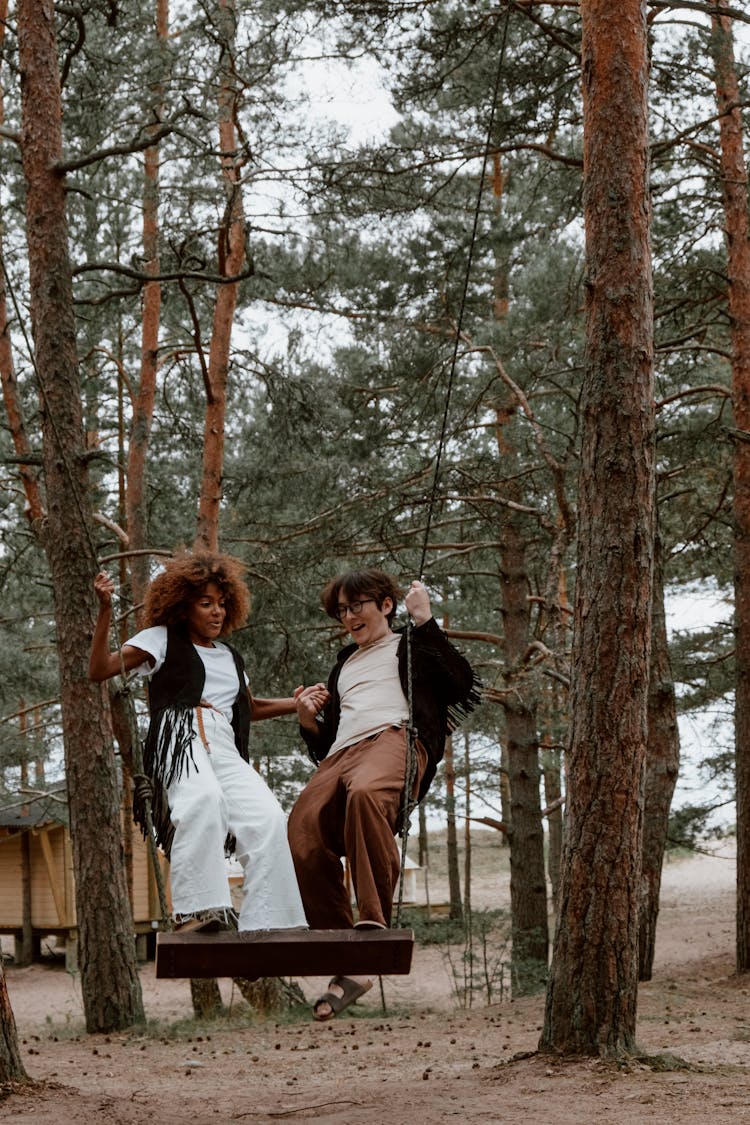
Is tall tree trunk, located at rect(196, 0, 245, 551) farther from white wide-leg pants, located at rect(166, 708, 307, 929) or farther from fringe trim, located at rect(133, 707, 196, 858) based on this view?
white wide-leg pants, located at rect(166, 708, 307, 929)

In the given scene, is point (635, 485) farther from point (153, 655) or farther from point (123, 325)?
point (123, 325)

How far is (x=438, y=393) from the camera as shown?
44.9ft

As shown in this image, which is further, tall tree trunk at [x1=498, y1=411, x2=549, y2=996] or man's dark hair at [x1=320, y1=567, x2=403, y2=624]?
tall tree trunk at [x1=498, y1=411, x2=549, y2=996]

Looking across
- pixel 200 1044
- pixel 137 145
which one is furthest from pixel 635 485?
pixel 200 1044

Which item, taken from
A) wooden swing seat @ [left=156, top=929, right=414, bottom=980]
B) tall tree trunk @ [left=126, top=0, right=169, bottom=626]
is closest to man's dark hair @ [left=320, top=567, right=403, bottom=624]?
wooden swing seat @ [left=156, top=929, right=414, bottom=980]

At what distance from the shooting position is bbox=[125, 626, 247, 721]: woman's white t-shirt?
16.9 feet

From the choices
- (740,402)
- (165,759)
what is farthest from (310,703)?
(740,402)

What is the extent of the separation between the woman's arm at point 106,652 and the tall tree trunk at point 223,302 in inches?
240

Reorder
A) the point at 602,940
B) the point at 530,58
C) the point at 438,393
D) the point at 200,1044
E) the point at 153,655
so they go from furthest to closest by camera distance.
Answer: the point at 438,393, the point at 530,58, the point at 200,1044, the point at 602,940, the point at 153,655

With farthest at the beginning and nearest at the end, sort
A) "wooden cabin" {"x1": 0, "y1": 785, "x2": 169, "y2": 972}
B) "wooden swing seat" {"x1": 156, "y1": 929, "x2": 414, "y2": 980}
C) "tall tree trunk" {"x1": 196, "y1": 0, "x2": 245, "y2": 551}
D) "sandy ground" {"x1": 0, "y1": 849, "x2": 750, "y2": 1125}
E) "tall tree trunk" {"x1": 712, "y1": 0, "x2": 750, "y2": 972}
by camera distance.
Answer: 1. "wooden cabin" {"x1": 0, "y1": 785, "x2": 169, "y2": 972}
2. "tall tree trunk" {"x1": 712, "y1": 0, "x2": 750, "y2": 972}
3. "tall tree trunk" {"x1": 196, "y1": 0, "x2": 245, "y2": 551}
4. "sandy ground" {"x1": 0, "y1": 849, "x2": 750, "y2": 1125}
5. "wooden swing seat" {"x1": 156, "y1": 929, "x2": 414, "y2": 980}

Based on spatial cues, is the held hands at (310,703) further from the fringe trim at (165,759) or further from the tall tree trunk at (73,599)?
the tall tree trunk at (73,599)

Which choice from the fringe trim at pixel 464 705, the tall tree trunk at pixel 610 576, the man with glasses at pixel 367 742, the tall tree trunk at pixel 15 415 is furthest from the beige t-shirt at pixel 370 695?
the tall tree trunk at pixel 15 415

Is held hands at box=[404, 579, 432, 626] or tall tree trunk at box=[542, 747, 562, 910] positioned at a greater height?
held hands at box=[404, 579, 432, 626]

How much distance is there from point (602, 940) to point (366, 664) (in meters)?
2.14
